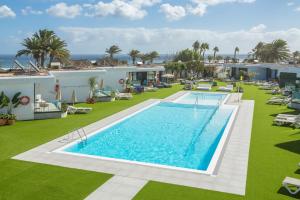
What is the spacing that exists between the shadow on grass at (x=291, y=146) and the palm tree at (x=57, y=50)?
24.8 m

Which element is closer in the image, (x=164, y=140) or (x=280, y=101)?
(x=164, y=140)

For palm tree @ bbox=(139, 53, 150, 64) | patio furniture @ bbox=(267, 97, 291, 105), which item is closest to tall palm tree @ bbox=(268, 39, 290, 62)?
palm tree @ bbox=(139, 53, 150, 64)

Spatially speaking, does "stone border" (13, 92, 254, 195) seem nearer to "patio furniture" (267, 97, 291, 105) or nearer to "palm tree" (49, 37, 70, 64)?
"patio furniture" (267, 97, 291, 105)

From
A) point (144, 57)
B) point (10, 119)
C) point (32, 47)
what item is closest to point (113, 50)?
point (144, 57)

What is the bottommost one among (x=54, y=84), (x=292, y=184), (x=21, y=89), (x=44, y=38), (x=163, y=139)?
(x=163, y=139)

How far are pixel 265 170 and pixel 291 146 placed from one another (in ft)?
13.1

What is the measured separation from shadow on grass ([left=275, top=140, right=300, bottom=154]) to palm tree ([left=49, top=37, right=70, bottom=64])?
24.8 m

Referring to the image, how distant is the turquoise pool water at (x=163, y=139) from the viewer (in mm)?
13820

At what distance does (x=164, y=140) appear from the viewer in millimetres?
16734

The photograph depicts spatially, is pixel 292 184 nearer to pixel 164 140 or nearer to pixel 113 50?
pixel 164 140

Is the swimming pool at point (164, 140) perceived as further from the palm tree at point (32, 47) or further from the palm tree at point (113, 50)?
the palm tree at point (113, 50)

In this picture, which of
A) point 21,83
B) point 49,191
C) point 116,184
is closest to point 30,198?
point 49,191

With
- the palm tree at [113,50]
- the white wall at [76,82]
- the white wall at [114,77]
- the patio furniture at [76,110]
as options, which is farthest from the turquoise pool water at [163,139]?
the palm tree at [113,50]

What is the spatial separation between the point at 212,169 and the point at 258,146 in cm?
418
